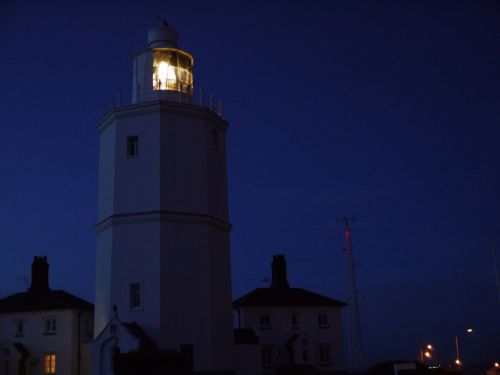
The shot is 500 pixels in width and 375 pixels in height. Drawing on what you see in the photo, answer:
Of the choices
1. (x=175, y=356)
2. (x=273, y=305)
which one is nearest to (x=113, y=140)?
(x=175, y=356)

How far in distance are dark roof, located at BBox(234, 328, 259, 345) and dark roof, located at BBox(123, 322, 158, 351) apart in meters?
11.9

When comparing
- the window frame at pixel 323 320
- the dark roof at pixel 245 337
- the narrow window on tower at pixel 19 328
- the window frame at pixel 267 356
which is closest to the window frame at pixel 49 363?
the narrow window on tower at pixel 19 328

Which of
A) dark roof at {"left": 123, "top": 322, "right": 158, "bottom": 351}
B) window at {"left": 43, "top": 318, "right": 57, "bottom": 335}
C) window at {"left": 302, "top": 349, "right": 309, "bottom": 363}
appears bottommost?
window at {"left": 302, "top": 349, "right": 309, "bottom": 363}

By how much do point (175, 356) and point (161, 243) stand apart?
7.92m

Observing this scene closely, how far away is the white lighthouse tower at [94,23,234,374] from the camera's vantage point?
26453 millimetres

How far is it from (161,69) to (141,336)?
1239cm

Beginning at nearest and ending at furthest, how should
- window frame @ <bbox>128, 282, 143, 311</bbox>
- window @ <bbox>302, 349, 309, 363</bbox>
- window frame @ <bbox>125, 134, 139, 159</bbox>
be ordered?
window frame @ <bbox>128, 282, 143, 311</bbox>, window frame @ <bbox>125, 134, 139, 159</bbox>, window @ <bbox>302, 349, 309, 363</bbox>

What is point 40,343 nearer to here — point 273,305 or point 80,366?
point 80,366

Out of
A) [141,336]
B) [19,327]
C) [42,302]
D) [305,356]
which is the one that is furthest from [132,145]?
[305,356]

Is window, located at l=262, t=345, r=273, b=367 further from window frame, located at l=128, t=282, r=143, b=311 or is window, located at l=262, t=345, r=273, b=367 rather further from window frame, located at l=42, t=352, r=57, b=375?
window frame, located at l=128, t=282, r=143, b=311

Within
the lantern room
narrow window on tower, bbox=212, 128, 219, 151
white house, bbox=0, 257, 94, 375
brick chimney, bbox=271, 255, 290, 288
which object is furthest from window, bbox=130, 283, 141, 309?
brick chimney, bbox=271, 255, 290, 288

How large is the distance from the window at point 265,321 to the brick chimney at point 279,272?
3.85m

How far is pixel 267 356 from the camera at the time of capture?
4325 cm

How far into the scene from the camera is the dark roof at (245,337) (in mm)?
37475
